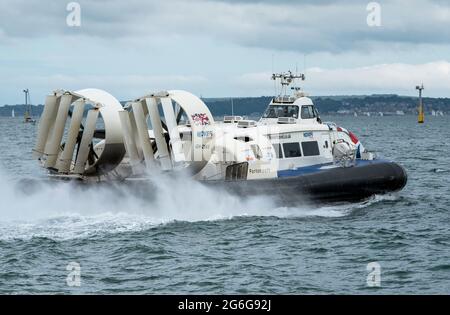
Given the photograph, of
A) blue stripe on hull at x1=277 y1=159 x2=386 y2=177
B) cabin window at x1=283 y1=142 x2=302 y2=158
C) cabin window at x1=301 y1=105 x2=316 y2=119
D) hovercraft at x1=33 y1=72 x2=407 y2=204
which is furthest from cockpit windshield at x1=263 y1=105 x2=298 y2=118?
blue stripe on hull at x1=277 y1=159 x2=386 y2=177

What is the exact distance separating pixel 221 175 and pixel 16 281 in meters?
9.43

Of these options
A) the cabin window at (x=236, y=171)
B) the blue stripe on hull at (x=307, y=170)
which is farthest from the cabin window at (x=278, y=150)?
the cabin window at (x=236, y=171)

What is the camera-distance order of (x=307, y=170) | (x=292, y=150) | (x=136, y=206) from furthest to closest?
1. (x=292, y=150)
2. (x=307, y=170)
3. (x=136, y=206)

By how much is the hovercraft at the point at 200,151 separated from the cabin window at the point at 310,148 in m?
0.03

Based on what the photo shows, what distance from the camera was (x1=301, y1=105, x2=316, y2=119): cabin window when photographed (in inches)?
1037

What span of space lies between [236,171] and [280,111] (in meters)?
4.87

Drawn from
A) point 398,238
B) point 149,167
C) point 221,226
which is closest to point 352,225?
point 398,238

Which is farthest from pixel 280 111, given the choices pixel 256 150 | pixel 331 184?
pixel 331 184

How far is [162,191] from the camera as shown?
2188 cm

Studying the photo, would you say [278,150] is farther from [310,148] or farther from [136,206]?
[136,206]

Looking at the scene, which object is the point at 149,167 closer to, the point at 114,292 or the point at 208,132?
the point at 208,132

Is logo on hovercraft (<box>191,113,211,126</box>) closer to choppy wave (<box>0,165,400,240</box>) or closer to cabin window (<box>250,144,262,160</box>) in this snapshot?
cabin window (<box>250,144,262,160</box>)

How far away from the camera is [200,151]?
872 inches

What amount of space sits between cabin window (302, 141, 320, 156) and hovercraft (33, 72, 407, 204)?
32 millimetres
